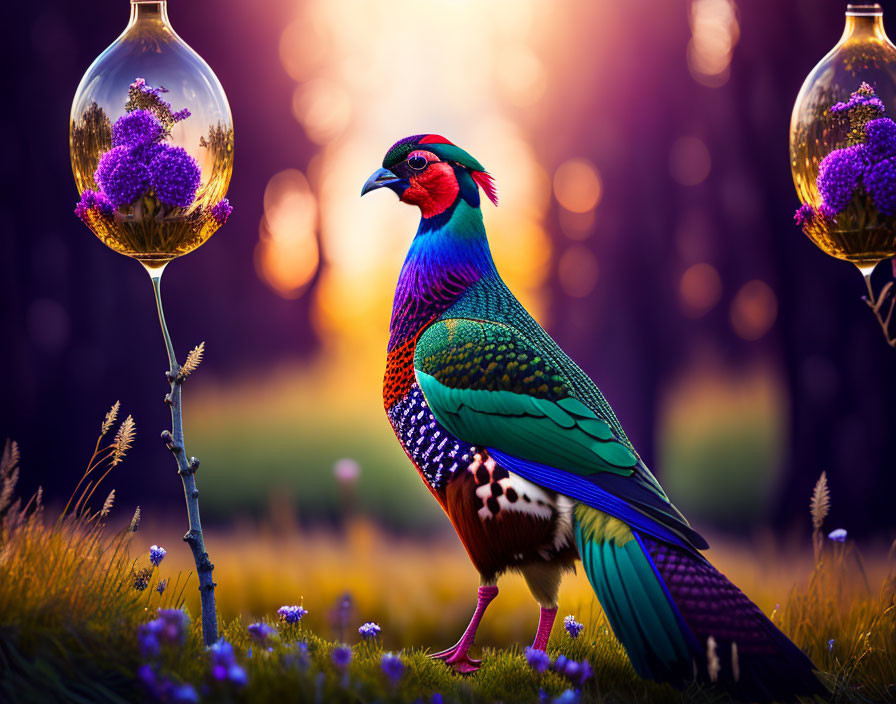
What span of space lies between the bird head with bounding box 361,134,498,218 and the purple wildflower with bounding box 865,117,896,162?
1.68 meters

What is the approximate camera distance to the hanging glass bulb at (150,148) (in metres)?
3.88

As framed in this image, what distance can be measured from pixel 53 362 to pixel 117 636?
10.2ft

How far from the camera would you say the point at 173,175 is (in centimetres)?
388

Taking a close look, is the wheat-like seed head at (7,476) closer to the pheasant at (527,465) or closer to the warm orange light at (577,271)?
the pheasant at (527,465)

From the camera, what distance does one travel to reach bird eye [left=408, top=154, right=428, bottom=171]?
4442 millimetres

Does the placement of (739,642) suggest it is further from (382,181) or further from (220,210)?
(220,210)

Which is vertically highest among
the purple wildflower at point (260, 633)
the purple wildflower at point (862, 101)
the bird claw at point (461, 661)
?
the purple wildflower at point (862, 101)

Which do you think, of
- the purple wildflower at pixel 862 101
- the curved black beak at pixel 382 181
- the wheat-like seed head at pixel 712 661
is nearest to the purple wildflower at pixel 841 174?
the purple wildflower at pixel 862 101

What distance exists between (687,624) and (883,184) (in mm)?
2072

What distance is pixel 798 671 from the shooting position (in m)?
3.57

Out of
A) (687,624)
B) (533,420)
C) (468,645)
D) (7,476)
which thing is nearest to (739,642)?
(687,624)

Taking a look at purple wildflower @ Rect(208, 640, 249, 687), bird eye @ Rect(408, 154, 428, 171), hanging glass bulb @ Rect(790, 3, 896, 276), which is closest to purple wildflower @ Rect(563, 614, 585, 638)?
purple wildflower @ Rect(208, 640, 249, 687)

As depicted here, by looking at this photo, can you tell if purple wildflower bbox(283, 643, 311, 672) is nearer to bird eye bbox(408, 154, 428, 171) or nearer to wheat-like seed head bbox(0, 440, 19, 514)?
wheat-like seed head bbox(0, 440, 19, 514)

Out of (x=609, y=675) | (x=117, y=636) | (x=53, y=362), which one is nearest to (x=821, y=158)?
(x=609, y=675)
